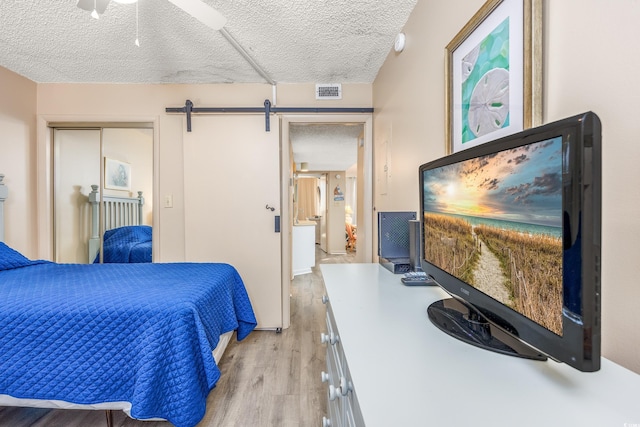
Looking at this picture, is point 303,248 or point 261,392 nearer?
point 261,392

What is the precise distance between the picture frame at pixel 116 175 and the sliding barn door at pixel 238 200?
681 mm

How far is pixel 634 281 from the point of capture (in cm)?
59

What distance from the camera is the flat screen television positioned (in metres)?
0.43

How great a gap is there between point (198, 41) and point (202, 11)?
2.61 feet

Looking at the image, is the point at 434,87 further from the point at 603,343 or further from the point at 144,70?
the point at 144,70

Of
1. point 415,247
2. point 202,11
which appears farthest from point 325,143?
point 415,247

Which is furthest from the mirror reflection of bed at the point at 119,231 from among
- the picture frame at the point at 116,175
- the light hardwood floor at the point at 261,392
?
the light hardwood floor at the point at 261,392

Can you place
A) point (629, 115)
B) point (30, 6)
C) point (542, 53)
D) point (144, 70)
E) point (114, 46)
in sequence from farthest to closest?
point (144, 70) < point (114, 46) < point (30, 6) < point (542, 53) < point (629, 115)

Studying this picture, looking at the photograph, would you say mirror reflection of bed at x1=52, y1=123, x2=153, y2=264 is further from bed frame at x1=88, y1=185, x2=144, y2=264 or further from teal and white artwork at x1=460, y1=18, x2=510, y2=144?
teal and white artwork at x1=460, y1=18, x2=510, y2=144

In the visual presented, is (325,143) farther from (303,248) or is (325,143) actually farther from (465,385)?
(465,385)

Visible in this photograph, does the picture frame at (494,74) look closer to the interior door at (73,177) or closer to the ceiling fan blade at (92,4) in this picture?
the ceiling fan blade at (92,4)

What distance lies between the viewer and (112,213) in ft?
9.07

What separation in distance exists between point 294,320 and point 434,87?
247 cm

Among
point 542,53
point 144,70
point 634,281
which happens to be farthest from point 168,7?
point 634,281
